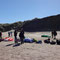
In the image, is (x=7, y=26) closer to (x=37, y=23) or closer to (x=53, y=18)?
(x=37, y=23)

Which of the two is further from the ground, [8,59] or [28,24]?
[28,24]

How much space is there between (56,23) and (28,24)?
16751 mm

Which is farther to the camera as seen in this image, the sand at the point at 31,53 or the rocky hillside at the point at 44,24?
the rocky hillside at the point at 44,24

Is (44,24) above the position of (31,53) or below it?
above

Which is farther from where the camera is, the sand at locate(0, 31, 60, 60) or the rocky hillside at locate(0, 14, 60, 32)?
the rocky hillside at locate(0, 14, 60, 32)

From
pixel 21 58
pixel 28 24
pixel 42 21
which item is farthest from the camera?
pixel 28 24

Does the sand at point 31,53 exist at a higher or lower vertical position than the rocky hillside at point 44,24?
lower

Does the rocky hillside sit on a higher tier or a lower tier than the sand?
higher

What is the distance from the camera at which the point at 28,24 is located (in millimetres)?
59812

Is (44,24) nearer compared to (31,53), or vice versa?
(31,53)

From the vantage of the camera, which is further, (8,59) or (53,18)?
(53,18)

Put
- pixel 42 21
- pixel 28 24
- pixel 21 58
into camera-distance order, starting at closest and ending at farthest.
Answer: pixel 21 58
pixel 42 21
pixel 28 24

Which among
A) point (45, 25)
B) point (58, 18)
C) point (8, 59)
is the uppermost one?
point (58, 18)

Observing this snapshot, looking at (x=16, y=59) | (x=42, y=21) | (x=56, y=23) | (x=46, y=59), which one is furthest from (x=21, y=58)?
(x=42, y=21)
